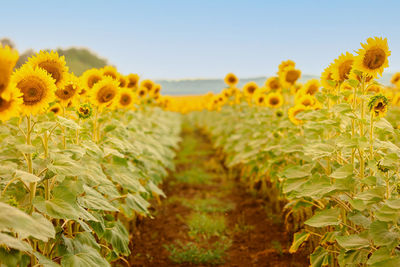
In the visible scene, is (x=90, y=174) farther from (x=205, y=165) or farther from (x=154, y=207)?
(x=205, y=165)

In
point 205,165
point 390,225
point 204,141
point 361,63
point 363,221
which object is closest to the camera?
point 390,225

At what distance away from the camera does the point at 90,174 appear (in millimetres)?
2193

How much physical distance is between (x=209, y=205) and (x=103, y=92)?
10.7 feet

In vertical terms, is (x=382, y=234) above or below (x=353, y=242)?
above

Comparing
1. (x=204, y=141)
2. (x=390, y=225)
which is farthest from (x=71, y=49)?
(x=390, y=225)

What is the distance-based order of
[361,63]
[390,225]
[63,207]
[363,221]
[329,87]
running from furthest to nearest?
[329,87] < [361,63] < [363,221] < [390,225] < [63,207]

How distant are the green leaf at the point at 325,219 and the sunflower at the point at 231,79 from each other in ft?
20.5

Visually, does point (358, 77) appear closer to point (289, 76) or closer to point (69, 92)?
point (69, 92)

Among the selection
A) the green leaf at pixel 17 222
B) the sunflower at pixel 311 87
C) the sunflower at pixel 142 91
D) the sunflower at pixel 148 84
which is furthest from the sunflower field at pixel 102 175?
the sunflower at pixel 148 84

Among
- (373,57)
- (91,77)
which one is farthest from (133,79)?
(373,57)

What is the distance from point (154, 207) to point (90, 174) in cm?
337

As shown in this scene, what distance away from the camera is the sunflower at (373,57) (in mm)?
2408

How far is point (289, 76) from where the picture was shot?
512 cm

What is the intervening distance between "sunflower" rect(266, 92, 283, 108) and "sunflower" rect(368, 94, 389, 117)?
3.36 m
